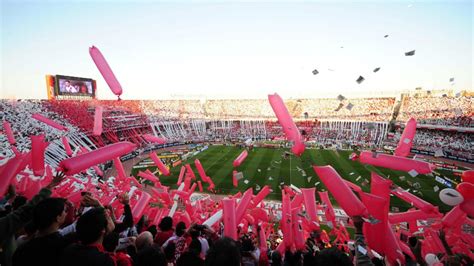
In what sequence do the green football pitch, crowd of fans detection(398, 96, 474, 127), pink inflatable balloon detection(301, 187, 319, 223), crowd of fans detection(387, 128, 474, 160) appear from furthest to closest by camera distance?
1. crowd of fans detection(398, 96, 474, 127)
2. crowd of fans detection(387, 128, 474, 160)
3. the green football pitch
4. pink inflatable balloon detection(301, 187, 319, 223)

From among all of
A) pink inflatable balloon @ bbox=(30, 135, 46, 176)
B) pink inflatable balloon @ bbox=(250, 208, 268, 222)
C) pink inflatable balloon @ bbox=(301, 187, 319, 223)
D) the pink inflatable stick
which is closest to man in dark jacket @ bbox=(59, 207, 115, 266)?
the pink inflatable stick

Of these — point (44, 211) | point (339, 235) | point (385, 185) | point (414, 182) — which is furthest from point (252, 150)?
point (44, 211)

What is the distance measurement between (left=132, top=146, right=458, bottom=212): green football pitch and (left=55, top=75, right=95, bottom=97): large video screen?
24.7 metres

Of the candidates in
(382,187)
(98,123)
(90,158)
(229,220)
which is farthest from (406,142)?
(98,123)

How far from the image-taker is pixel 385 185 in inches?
188

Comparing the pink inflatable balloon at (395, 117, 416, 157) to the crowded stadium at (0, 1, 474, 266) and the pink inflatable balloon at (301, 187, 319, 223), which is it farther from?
the pink inflatable balloon at (301, 187, 319, 223)

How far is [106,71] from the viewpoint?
6539mm

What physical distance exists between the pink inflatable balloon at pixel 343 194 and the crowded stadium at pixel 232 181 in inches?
1.2

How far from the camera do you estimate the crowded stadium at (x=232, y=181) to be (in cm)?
259

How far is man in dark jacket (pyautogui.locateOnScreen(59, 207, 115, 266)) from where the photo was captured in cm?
191

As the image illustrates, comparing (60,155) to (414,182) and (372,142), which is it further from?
(372,142)

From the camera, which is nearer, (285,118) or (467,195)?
(467,195)

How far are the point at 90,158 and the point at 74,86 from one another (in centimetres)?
4402

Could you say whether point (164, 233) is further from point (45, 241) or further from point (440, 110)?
point (440, 110)
